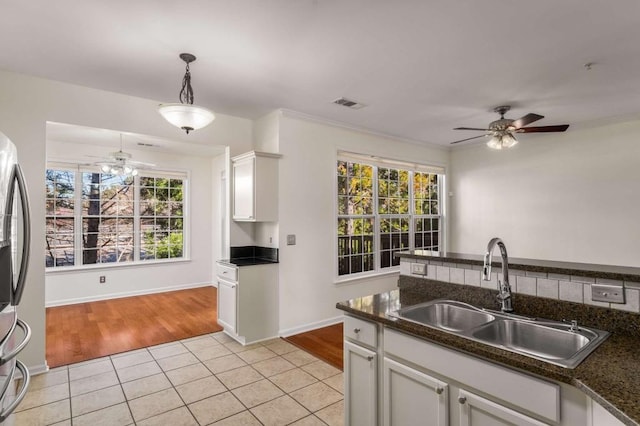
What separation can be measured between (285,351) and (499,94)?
3.55m

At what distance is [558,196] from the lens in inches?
195

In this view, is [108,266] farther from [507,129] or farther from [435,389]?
[507,129]

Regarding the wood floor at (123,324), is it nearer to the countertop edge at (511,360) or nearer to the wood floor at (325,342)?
the wood floor at (325,342)

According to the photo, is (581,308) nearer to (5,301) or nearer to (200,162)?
(5,301)

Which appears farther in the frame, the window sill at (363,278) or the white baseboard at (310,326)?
the window sill at (363,278)

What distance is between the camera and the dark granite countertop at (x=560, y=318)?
1.00 metres

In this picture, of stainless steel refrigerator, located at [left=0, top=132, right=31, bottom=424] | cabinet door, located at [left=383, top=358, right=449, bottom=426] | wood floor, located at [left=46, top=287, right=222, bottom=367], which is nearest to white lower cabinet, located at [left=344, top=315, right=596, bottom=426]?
cabinet door, located at [left=383, top=358, right=449, bottom=426]

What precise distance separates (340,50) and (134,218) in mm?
4999

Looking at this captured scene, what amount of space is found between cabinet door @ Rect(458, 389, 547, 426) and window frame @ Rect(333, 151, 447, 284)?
10.4ft

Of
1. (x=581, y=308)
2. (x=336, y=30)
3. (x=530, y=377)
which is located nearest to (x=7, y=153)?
(x=336, y=30)

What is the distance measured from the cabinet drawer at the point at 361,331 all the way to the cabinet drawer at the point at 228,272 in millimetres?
2021

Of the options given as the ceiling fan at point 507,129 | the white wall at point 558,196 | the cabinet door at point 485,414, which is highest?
the ceiling fan at point 507,129

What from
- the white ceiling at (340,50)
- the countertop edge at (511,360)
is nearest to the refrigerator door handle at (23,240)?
the white ceiling at (340,50)

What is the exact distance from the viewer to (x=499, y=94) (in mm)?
3578
